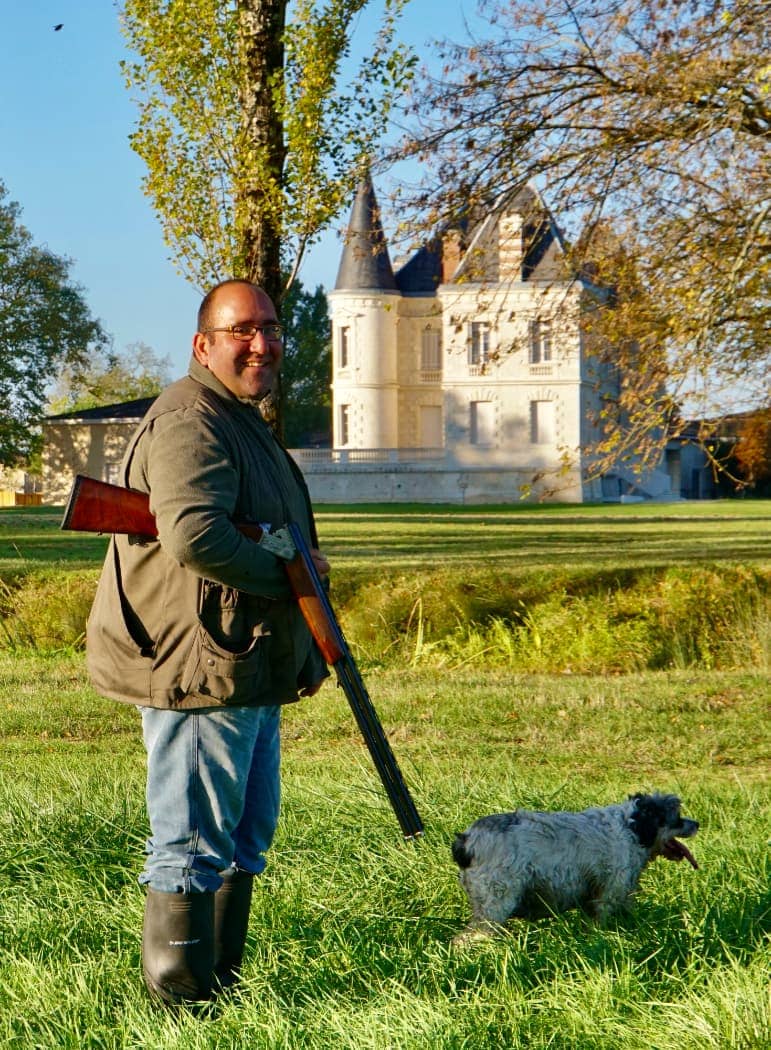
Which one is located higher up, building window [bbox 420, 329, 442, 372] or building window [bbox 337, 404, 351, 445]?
building window [bbox 420, 329, 442, 372]

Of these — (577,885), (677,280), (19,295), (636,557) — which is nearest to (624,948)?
(577,885)

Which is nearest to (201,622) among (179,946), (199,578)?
(199,578)

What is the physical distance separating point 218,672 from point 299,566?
416mm

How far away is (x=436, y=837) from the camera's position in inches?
223

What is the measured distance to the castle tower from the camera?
62.4 meters

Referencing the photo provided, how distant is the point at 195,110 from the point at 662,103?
3.99m

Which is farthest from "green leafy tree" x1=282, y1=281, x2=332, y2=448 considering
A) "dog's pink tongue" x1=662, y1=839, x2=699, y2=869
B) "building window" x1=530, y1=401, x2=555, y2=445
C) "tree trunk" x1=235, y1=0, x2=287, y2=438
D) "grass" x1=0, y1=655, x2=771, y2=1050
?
"dog's pink tongue" x1=662, y1=839, x2=699, y2=869

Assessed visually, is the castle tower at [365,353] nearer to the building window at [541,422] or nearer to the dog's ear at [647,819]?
the building window at [541,422]

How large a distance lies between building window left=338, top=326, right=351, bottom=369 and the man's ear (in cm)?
5993

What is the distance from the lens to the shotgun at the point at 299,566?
389cm

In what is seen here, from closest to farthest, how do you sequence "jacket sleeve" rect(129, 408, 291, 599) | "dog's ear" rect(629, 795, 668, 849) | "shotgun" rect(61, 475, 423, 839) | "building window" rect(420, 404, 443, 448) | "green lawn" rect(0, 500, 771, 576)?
"jacket sleeve" rect(129, 408, 291, 599) < "shotgun" rect(61, 475, 423, 839) < "dog's ear" rect(629, 795, 668, 849) < "green lawn" rect(0, 500, 771, 576) < "building window" rect(420, 404, 443, 448)

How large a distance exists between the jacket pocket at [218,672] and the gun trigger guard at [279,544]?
29 cm

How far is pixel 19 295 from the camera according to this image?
185ft

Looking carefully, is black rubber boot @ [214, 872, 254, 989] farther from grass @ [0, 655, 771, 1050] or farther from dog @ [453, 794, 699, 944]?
dog @ [453, 794, 699, 944]
